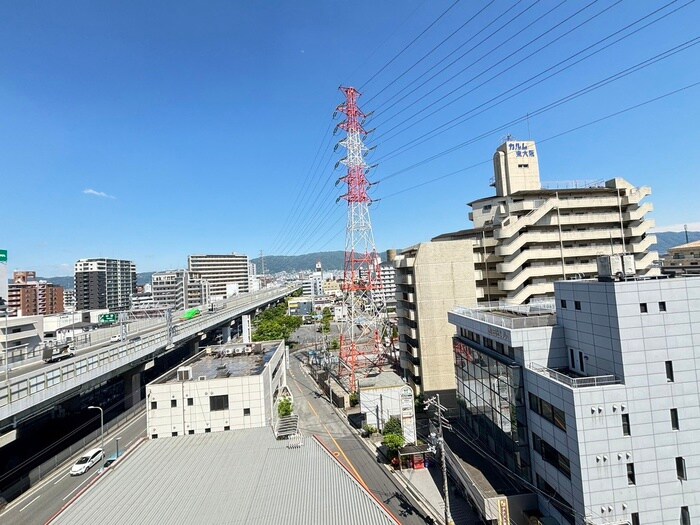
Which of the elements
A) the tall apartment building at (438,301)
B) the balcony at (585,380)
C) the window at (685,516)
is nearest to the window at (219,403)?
the tall apartment building at (438,301)

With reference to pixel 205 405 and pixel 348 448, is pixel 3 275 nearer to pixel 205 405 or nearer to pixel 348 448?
pixel 205 405

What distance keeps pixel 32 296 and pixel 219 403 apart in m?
135

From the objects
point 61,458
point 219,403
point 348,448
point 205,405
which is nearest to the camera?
point 205,405

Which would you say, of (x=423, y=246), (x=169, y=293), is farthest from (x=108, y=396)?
(x=169, y=293)

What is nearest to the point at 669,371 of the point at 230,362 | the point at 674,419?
the point at 674,419

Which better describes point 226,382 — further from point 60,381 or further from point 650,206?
point 650,206

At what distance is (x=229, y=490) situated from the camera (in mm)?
14477

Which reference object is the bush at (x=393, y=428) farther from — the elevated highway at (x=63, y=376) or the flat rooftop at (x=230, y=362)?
the elevated highway at (x=63, y=376)

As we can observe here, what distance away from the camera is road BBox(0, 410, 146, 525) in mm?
22984

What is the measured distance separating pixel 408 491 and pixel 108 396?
3725cm

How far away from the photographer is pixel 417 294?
39000 mm

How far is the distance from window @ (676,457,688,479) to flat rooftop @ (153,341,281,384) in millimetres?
26222

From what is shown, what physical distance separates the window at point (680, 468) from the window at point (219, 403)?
26736mm

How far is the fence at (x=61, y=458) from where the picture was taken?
26078mm
